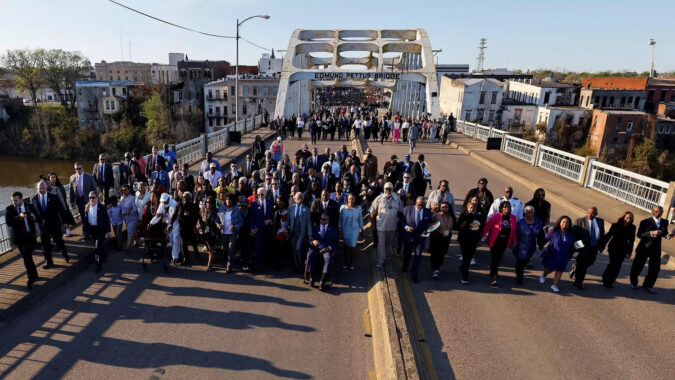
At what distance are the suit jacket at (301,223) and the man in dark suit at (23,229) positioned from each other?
4.09 metres

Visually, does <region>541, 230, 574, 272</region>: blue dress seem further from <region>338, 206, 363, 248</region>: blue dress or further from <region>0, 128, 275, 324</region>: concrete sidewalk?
<region>0, 128, 275, 324</region>: concrete sidewalk

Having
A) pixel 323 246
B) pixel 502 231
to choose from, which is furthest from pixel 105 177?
pixel 502 231

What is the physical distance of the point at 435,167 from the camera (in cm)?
1628

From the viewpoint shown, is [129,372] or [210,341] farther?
[210,341]

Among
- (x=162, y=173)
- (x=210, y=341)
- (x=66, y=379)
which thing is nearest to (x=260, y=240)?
(x=210, y=341)

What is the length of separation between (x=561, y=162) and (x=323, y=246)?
12412mm

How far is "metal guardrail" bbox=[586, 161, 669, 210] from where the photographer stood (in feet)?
33.3

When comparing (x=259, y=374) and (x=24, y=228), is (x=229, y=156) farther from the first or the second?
(x=259, y=374)

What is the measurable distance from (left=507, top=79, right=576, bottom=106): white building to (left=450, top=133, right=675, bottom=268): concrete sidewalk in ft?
137

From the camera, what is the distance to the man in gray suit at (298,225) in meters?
6.74

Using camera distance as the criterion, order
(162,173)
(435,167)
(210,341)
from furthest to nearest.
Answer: (435,167) < (162,173) < (210,341)

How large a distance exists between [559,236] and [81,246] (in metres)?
8.74

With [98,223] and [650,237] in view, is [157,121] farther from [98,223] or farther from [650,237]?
[650,237]

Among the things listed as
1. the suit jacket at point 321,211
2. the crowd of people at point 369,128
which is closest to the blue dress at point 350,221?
the suit jacket at point 321,211
